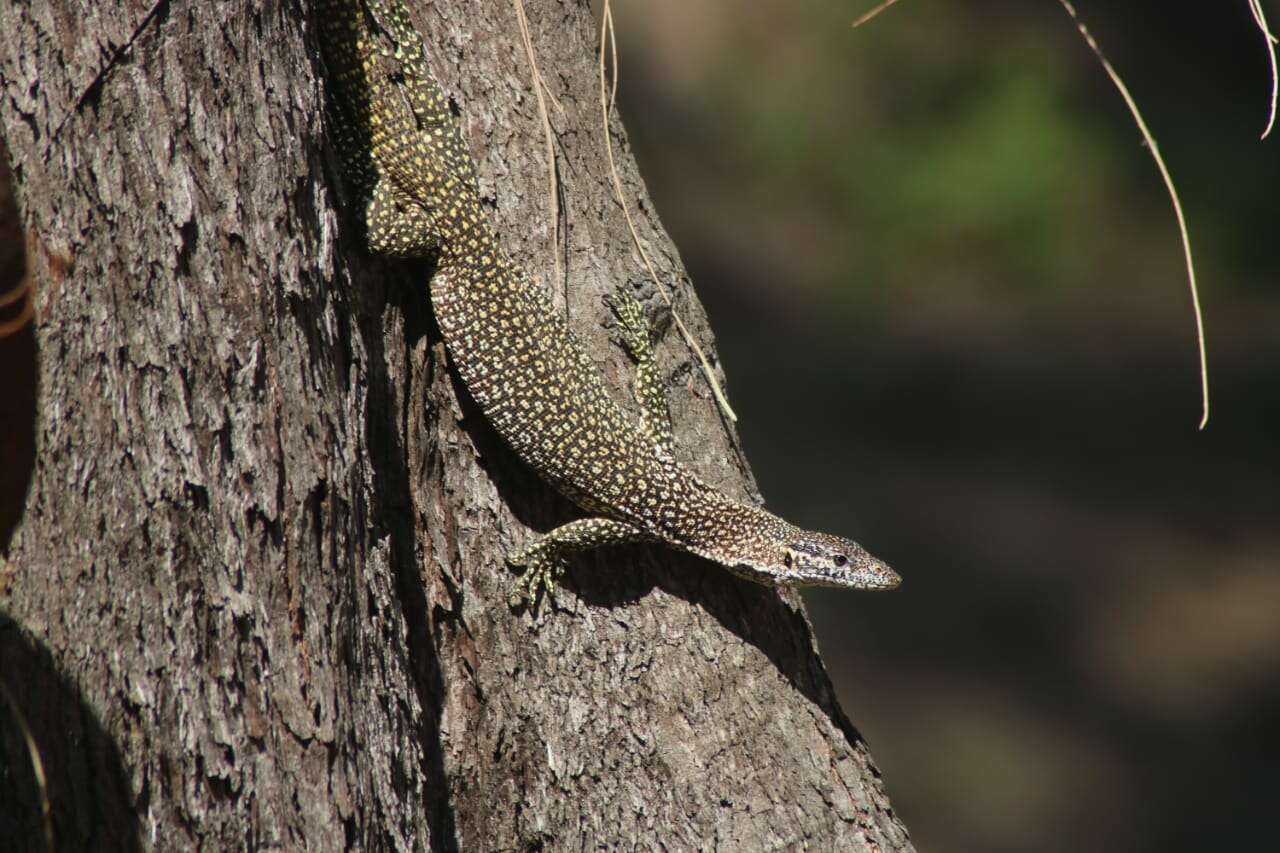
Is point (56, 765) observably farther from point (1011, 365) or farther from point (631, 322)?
point (1011, 365)

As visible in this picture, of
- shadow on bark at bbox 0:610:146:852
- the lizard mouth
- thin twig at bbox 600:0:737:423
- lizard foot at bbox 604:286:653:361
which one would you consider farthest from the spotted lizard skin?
shadow on bark at bbox 0:610:146:852

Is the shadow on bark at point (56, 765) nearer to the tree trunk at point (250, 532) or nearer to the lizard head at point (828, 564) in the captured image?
the tree trunk at point (250, 532)

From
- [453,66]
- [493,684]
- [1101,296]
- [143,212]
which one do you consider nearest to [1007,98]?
[1101,296]

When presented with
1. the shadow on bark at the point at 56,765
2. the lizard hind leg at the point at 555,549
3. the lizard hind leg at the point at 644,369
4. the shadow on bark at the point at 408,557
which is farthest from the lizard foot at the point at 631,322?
the shadow on bark at the point at 56,765

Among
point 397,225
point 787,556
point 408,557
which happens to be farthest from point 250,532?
point 787,556

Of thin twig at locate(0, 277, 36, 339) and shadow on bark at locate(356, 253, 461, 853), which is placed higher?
thin twig at locate(0, 277, 36, 339)

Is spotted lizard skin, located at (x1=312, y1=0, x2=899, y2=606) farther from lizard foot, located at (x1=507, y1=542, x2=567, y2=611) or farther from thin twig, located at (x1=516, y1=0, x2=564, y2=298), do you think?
thin twig, located at (x1=516, y1=0, x2=564, y2=298)

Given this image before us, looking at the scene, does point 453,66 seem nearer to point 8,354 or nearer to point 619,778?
point 8,354
